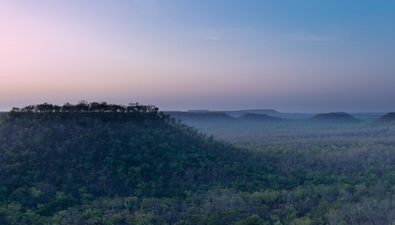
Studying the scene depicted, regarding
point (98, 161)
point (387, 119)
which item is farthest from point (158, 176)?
point (387, 119)

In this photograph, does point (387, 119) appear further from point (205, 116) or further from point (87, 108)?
point (87, 108)

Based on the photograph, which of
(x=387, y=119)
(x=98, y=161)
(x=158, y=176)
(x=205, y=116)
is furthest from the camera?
(x=205, y=116)

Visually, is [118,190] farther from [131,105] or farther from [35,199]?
[131,105]

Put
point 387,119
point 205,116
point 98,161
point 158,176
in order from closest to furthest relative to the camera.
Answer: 1. point 158,176
2. point 98,161
3. point 387,119
4. point 205,116

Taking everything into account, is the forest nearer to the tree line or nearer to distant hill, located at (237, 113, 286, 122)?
the tree line

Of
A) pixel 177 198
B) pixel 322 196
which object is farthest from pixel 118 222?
pixel 322 196

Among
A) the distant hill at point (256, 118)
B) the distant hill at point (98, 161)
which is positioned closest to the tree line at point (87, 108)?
the distant hill at point (98, 161)

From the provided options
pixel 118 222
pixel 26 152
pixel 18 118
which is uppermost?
pixel 18 118

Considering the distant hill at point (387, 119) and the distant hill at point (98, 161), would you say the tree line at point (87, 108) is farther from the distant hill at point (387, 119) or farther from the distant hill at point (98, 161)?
the distant hill at point (387, 119)
